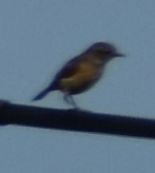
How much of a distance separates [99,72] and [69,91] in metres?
0.48

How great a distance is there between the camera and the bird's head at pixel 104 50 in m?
10.9

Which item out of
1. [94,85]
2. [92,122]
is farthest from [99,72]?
[92,122]

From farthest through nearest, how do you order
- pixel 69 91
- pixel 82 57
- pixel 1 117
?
pixel 82 57 < pixel 69 91 < pixel 1 117

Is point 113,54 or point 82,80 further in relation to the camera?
point 113,54

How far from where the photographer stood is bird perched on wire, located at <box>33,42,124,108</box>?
983 cm

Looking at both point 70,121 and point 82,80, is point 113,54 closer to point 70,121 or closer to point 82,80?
point 82,80

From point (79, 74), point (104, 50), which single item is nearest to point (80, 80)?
point (79, 74)

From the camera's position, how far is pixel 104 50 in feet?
36.6

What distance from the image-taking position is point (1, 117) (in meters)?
4.96

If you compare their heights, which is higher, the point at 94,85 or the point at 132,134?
the point at 132,134

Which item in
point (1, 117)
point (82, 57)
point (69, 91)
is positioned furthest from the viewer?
point (82, 57)

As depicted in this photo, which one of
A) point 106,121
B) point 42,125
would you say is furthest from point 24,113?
point 106,121

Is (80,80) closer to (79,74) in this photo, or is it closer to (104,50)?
(79,74)

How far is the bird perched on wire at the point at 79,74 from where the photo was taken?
983cm
